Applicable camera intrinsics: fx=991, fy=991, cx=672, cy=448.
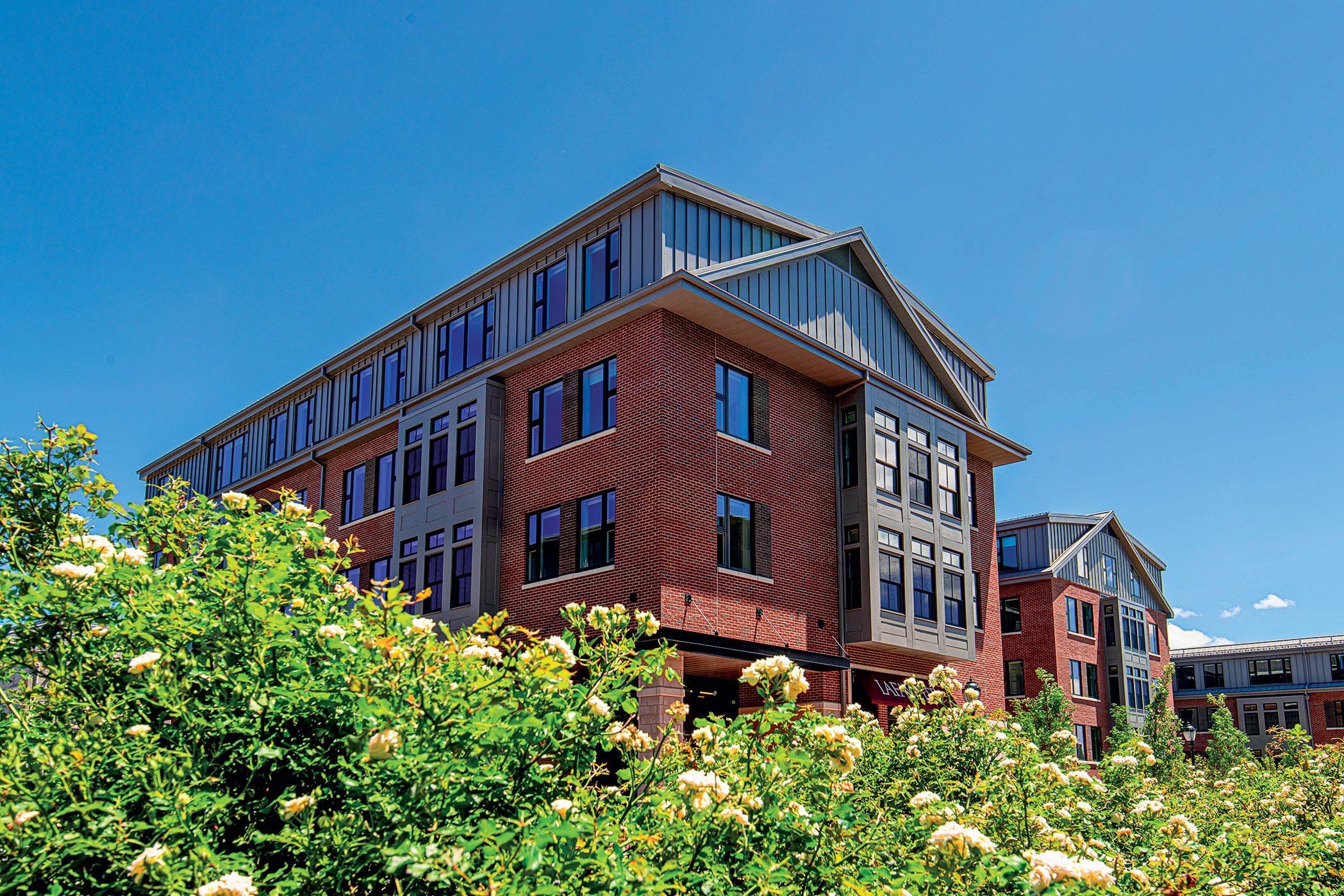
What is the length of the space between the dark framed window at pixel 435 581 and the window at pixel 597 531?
4747 millimetres

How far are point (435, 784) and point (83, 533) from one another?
3274 mm

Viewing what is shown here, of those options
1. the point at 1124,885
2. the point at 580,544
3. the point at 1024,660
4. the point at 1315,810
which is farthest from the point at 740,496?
the point at 1024,660

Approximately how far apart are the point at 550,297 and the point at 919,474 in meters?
10.7

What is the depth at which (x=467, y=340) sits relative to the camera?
1026 inches

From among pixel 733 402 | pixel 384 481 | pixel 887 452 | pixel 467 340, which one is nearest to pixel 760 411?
pixel 733 402

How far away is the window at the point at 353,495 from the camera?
2917 centimetres

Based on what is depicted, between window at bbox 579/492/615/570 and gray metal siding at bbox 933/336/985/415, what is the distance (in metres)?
12.5

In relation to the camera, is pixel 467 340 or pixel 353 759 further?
pixel 467 340

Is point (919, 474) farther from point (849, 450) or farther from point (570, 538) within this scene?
point (570, 538)

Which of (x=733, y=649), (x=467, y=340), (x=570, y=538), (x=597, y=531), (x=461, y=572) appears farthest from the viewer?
(x=467, y=340)

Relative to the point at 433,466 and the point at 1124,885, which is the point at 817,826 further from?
the point at 433,466

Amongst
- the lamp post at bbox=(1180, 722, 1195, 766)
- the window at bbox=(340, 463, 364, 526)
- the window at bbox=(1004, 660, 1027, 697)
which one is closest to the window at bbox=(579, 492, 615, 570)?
the window at bbox=(340, 463, 364, 526)

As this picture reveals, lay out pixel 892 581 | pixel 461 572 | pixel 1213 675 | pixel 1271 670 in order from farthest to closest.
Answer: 1. pixel 1213 675
2. pixel 1271 670
3. pixel 892 581
4. pixel 461 572

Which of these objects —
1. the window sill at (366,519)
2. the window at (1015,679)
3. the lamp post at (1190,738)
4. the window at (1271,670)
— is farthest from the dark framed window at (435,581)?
the window at (1271,670)
